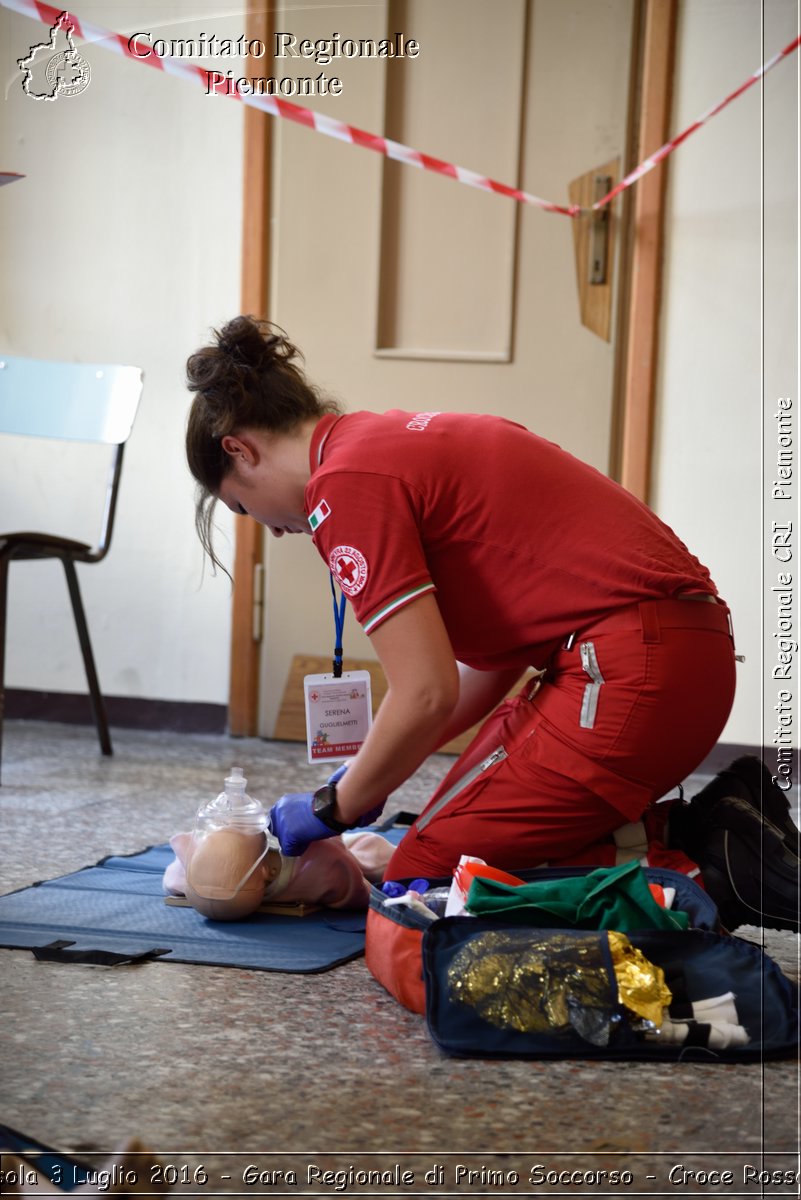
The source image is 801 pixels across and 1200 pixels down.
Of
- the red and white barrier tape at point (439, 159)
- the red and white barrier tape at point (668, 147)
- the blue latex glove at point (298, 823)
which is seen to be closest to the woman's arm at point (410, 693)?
the blue latex glove at point (298, 823)

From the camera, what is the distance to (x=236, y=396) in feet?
4.99

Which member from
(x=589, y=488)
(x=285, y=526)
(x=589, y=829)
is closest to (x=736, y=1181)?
(x=589, y=829)

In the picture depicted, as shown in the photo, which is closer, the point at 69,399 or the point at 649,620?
the point at 649,620

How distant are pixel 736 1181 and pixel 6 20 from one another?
9.30 feet

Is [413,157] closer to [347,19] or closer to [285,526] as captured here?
[347,19]

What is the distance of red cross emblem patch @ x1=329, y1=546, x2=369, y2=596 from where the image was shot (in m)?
1.38

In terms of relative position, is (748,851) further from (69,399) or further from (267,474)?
(69,399)

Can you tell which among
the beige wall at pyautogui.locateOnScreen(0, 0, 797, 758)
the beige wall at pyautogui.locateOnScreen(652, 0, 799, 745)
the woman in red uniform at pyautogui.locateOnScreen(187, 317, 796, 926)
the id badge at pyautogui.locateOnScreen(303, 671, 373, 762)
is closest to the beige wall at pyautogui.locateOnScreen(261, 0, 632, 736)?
the beige wall at pyautogui.locateOnScreen(0, 0, 797, 758)

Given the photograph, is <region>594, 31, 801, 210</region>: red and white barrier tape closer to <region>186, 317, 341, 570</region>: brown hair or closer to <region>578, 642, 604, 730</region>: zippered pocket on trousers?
<region>186, 317, 341, 570</region>: brown hair

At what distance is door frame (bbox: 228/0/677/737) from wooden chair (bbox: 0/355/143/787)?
43 centimetres

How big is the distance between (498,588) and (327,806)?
340 millimetres

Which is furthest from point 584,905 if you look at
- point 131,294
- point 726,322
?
point 131,294

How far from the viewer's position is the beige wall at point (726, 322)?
115 inches

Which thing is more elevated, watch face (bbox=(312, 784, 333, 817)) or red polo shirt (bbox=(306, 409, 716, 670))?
red polo shirt (bbox=(306, 409, 716, 670))
